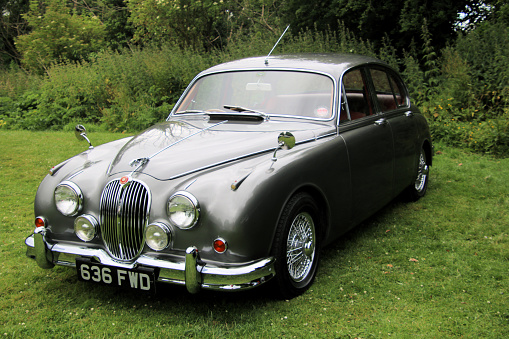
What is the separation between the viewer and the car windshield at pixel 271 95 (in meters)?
4.27

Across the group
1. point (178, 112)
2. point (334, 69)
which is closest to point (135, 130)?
point (178, 112)

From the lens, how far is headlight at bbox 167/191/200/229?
309 centimetres

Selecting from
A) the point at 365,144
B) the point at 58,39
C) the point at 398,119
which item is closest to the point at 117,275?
the point at 365,144

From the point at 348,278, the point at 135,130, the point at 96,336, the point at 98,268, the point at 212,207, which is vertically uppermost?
the point at 212,207

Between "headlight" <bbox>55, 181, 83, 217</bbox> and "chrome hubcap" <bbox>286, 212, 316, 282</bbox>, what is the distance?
5.04 ft

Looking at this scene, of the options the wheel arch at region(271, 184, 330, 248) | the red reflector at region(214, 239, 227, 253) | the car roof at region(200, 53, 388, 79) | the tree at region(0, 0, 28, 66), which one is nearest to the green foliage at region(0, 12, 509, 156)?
the car roof at region(200, 53, 388, 79)

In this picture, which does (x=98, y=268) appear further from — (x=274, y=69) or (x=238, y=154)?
(x=274, y=69)

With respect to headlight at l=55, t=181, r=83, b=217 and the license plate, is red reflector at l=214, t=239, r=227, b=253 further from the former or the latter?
headlight at l=55, t=181, r=83, b=217

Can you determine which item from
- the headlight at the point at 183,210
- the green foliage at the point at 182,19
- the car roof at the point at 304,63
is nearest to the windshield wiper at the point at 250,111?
the car roof at the point at 304,63

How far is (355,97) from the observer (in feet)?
15.2

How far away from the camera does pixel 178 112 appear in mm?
4754

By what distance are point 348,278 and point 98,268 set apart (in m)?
1.96

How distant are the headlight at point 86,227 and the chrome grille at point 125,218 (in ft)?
0.24

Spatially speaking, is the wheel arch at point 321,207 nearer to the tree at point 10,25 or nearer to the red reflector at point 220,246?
the red reflector at point 220,246
